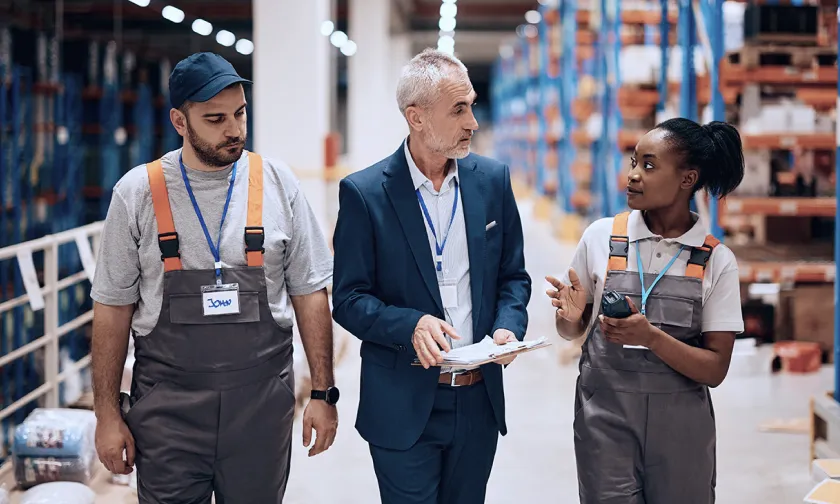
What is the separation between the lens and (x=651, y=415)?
8.09ft

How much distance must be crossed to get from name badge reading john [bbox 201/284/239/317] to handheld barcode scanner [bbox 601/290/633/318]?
89 cm

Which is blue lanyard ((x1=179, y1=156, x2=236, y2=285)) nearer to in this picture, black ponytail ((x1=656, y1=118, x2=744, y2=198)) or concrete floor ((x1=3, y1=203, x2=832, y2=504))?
black ponytail ((x1=656, y1=118, x2=744, y2=198))

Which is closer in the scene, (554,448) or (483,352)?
(483,352)

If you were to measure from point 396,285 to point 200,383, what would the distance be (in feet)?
1.79

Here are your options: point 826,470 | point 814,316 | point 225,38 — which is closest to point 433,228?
point 826,470

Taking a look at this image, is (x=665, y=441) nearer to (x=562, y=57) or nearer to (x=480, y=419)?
(x=480, y=419)

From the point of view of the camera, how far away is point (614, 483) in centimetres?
246

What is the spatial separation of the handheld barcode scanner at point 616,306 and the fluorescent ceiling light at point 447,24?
2431cm

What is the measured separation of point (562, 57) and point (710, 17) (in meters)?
9.45

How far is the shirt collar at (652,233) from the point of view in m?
2.49

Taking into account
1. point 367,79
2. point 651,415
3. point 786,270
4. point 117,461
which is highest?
point 367,79

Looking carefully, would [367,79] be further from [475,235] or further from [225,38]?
[475,235]

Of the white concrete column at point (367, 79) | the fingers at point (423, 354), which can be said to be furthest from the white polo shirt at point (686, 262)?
the white concrete column at point (367, 79)

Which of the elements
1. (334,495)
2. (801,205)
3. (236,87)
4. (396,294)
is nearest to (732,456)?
(334,495)
